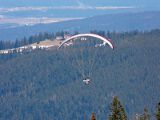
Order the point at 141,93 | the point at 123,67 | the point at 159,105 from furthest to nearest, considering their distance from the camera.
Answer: the point at 123,67 < the point at 141,93 < the point at 159,105

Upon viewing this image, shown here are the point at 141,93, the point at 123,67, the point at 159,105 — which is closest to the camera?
the point at 159,105

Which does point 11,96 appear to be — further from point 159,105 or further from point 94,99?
point 159,105

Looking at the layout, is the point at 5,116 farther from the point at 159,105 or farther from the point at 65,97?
the point at 159,105

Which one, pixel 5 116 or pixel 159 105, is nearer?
pixel 159 105

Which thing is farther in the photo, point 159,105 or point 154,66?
point 154,66

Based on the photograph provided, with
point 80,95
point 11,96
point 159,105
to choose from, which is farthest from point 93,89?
point 159,105

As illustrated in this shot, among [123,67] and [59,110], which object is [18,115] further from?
[123,67]

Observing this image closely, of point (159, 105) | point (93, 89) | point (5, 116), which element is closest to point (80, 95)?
point (93, 89)

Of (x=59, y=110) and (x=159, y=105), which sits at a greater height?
(x=159, y=105)

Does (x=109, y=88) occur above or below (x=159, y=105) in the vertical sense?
below
